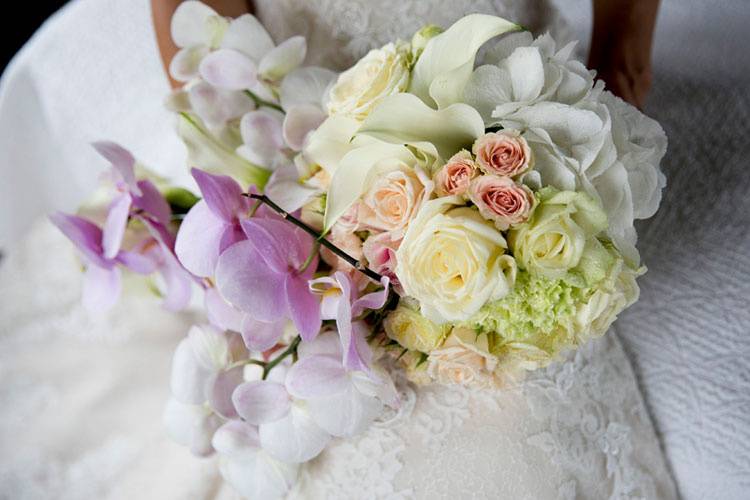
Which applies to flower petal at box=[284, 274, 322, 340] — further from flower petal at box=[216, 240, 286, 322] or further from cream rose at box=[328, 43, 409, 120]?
cream rose at box=[328, 43, 409, 120]

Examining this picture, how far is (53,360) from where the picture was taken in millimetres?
983

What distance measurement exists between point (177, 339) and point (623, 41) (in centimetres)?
67

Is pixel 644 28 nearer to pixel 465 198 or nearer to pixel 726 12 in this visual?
pixel 726 12

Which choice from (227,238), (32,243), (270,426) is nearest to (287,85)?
(227,238)

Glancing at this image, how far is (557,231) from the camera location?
46cm

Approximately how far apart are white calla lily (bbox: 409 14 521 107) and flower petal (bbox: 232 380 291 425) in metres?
0.26

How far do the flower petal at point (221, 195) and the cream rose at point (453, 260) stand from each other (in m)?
0.16

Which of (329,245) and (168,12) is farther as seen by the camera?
(168,12)

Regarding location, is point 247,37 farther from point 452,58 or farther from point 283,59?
point 452,58

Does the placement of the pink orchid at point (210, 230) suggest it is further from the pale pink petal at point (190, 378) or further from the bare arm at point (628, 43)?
the bare arm at point (628, 43)

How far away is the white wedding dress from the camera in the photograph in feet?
2.13

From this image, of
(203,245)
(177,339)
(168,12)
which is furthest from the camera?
(177,339)

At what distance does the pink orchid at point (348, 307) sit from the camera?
52cm

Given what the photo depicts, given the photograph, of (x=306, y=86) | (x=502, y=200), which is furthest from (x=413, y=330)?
(x=306, y=86)
